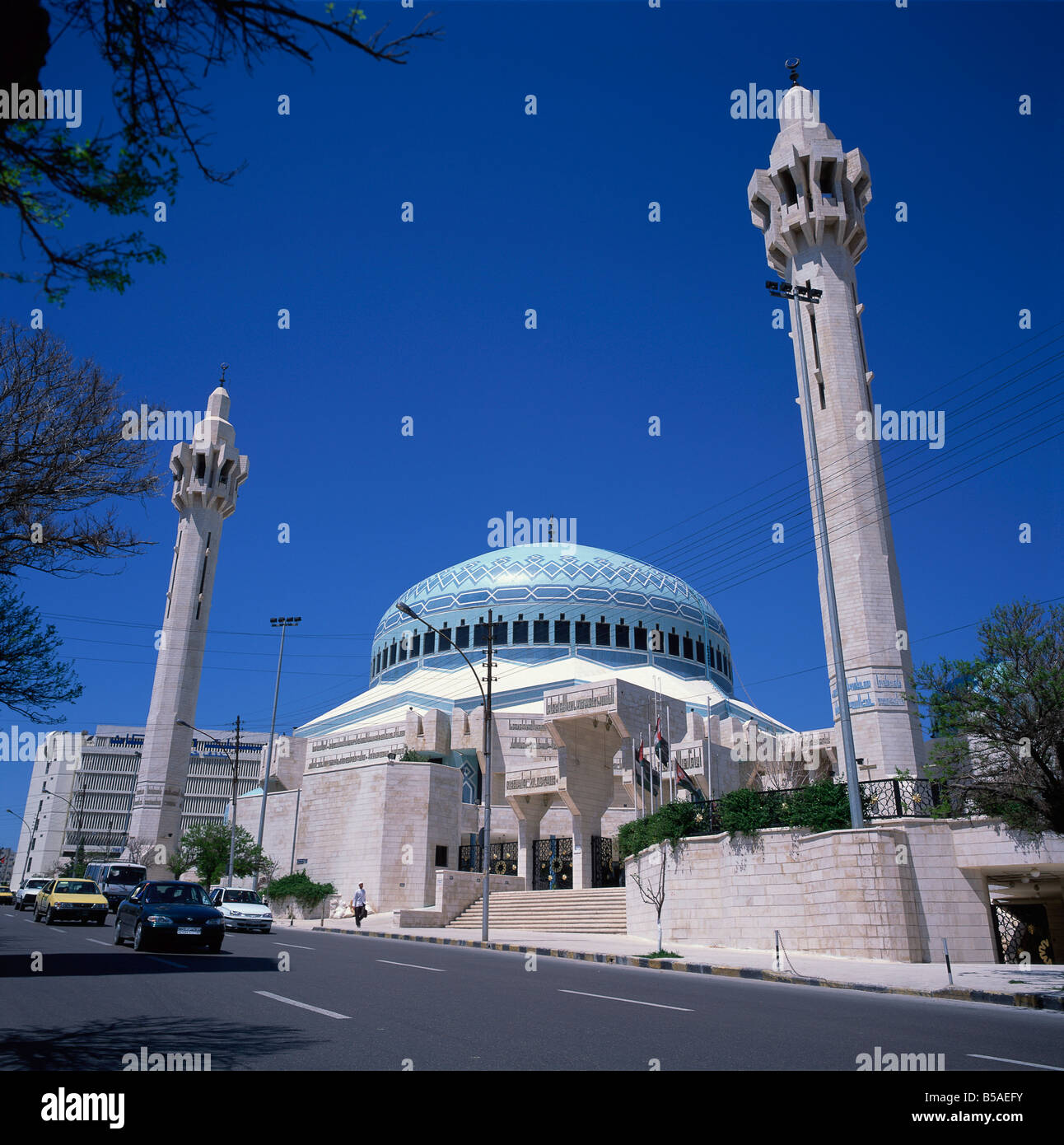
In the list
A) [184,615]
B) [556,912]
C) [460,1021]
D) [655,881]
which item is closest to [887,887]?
[655,881]

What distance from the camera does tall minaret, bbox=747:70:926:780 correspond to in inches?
1048

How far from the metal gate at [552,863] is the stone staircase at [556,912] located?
1701 mm

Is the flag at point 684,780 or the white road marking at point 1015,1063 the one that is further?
the flag at point 684,780

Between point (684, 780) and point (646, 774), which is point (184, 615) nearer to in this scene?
point (646, 774)

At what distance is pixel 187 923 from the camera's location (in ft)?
50.5

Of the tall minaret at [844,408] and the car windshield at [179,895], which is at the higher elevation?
the tall minaret at [844,408]

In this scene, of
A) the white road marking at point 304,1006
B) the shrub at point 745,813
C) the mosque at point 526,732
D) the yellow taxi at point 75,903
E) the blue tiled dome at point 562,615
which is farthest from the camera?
the blue tiled dome at point 562,615

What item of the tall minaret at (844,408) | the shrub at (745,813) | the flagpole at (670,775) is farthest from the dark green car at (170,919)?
the flagpole at (670,775)

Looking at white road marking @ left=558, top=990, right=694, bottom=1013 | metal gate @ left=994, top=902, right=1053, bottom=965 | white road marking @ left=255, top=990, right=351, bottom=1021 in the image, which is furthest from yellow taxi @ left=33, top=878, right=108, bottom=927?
metal gate @ left=994, top=902, right=1053, bottom=965

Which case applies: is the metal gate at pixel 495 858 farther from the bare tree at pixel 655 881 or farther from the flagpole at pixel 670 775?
the bare tree at pixel 655 881

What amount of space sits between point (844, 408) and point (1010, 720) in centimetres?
1810

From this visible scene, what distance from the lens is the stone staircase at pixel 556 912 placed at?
86.6 feet

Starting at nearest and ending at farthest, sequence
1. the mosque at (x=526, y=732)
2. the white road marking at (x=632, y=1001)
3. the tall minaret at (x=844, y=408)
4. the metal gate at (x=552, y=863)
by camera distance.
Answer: the white road marking at (x=632, y=1001) → the tall minaret at (x=844, y=408) → the metal gate at (x=552, y=863) → the mosque at (x=526, y=732)
